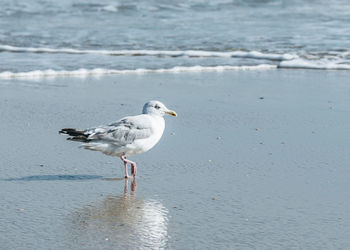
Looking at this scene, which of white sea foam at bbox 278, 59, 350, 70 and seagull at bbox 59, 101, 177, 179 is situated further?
white sea foam at bbox 278, 59, 350, 70

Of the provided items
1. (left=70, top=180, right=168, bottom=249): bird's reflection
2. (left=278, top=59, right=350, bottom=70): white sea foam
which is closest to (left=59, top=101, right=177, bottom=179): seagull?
(left=70, top=180, right=168, bottom=249): bird's reflection

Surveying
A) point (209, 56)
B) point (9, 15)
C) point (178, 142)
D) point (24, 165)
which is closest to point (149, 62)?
point (209, 56)

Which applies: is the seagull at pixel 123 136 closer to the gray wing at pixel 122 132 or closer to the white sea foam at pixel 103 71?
the gray wing at pixel 122 132

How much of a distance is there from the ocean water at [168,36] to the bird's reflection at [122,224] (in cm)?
617

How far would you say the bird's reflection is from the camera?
4043mm

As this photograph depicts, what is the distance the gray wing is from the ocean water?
531 cm

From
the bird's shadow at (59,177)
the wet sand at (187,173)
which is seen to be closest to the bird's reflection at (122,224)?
the wet sand at (187,173)

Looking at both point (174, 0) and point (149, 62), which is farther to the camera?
point (174, 0)

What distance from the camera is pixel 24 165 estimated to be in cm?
578

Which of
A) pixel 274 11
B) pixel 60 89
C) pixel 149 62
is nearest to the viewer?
pixel 60 89

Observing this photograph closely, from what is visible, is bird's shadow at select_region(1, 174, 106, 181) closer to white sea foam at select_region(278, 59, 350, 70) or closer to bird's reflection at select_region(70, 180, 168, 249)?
bird's reflection at select_region(70, 180, 168, 249)

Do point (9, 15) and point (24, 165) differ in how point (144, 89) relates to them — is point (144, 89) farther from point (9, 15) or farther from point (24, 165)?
point (9, 15)

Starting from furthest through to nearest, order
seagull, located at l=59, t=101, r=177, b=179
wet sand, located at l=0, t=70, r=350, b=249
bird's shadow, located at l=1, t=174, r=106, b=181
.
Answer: seagull, located at l=59, t=101, r=177, b=179
bird's shadow, located at l=1, t=174, r=106, b=181
wet sand, located at l=0, t=70, r=350, b=249

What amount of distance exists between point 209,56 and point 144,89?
401cm
